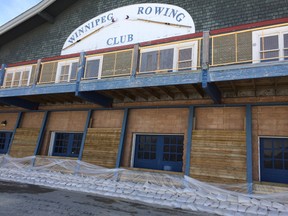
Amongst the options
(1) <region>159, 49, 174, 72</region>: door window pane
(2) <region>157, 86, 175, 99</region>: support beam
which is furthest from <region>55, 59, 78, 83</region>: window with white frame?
(2) <region>157, 86, 175, 99</region>: support beam

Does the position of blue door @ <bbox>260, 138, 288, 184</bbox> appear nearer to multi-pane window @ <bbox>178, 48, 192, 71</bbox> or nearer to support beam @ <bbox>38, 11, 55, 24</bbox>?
multi-pane window @ <bbox>178, 48, 192, 71</bbox>

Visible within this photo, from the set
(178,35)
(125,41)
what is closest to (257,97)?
(178,35)

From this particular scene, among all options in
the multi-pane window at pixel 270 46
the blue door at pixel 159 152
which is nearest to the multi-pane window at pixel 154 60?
the blue door at pixel 159 152

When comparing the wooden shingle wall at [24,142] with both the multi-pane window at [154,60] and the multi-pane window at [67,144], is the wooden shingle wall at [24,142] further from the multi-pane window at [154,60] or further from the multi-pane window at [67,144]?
the multi-pane window at [154,60]

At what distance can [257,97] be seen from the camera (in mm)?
8641

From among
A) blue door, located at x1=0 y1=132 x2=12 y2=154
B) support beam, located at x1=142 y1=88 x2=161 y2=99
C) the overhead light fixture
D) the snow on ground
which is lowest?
the snow on ground

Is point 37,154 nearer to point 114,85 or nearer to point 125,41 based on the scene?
point 114,85

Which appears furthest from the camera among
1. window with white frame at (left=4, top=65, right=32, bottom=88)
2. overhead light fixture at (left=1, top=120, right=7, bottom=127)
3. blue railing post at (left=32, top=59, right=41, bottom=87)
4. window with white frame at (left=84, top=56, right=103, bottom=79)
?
overhead light fixture at (left=1, top=120, right=7, bottom=127)

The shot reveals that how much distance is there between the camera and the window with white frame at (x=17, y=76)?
13.1 meters

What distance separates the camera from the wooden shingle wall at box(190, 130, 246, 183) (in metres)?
8.12

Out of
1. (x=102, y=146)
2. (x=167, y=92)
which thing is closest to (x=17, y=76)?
(x=102, y=146)

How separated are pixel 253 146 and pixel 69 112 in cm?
925

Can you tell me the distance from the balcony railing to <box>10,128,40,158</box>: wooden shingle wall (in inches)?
107

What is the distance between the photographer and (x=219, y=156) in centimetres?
845
